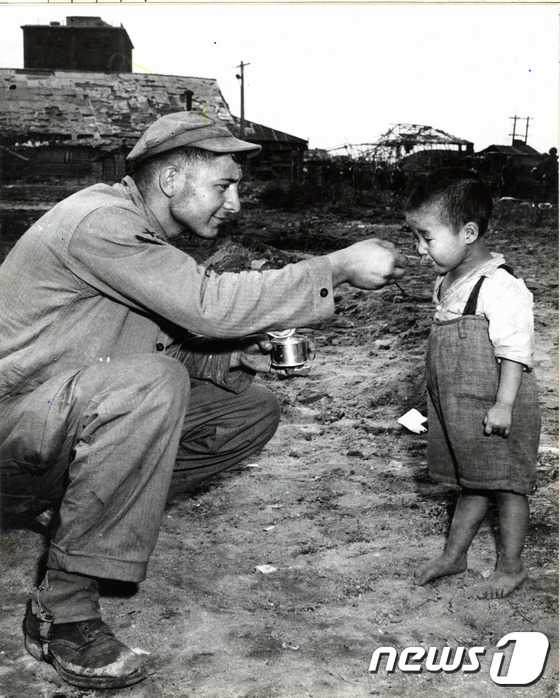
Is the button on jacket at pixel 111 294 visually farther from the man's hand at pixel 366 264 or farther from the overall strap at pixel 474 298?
the overall strap at pixel 474 298

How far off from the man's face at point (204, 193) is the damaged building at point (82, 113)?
13906mm

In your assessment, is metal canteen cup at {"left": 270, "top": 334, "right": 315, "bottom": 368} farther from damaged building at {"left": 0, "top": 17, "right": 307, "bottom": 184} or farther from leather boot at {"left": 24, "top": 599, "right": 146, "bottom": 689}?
damaged building at {"left": 0, "top": 17, "right": 307, "bottom": 184}

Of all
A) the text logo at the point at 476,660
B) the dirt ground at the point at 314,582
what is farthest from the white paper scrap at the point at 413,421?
the text logo at the point at 476,660

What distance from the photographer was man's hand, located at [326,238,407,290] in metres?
2.35

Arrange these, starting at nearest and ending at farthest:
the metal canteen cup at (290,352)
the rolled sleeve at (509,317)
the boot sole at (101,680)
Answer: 1. the boot sole at (101,680)
2. the rolled sleeve at (509,317)
3. the metal canteen cup at (290,352)

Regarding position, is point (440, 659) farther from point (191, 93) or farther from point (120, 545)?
point (191, 93)

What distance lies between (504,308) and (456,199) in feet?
1.47

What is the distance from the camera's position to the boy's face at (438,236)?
2.69m

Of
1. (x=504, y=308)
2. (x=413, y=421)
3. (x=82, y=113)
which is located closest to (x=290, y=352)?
(x=504, y=308)

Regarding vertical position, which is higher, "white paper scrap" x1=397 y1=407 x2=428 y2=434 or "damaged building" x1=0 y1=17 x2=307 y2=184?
"damaged building" x1=0 y1=17 x2=307 y2=184

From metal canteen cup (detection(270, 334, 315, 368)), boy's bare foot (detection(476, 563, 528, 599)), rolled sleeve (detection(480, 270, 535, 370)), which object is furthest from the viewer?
metal canteen cup (detection(270, 334, 315, 368))

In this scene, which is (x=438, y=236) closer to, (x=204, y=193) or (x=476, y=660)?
(x=204, y=193)

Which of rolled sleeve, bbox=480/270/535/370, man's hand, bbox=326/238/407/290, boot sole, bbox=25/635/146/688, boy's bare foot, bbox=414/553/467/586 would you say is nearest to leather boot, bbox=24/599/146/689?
boot sole, bbox=25/635/146/688

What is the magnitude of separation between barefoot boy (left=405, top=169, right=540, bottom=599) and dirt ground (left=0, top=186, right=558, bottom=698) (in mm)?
177
